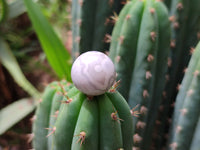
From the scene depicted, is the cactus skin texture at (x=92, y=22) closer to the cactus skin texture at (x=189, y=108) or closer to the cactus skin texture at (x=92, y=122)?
the cactus skin texture at (x=189, y=108)

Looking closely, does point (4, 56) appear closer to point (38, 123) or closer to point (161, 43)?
point (38, 123)

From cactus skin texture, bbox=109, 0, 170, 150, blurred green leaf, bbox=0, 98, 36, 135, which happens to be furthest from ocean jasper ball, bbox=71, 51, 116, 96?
blurred green leaf, bbox=0, 98, 36, 135

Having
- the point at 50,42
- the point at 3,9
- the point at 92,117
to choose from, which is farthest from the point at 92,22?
the point at 3,9

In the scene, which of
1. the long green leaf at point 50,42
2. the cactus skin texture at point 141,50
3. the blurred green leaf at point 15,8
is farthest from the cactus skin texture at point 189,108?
the blurred green leaf at point 15,8

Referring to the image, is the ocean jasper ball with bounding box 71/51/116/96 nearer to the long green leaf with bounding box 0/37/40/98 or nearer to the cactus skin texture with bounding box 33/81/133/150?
the cactus skin texture with bounding box 33/81/133/150

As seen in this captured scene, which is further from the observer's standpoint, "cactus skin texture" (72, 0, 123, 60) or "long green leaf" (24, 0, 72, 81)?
"long green leaf" (24, 0, 72, 81)
